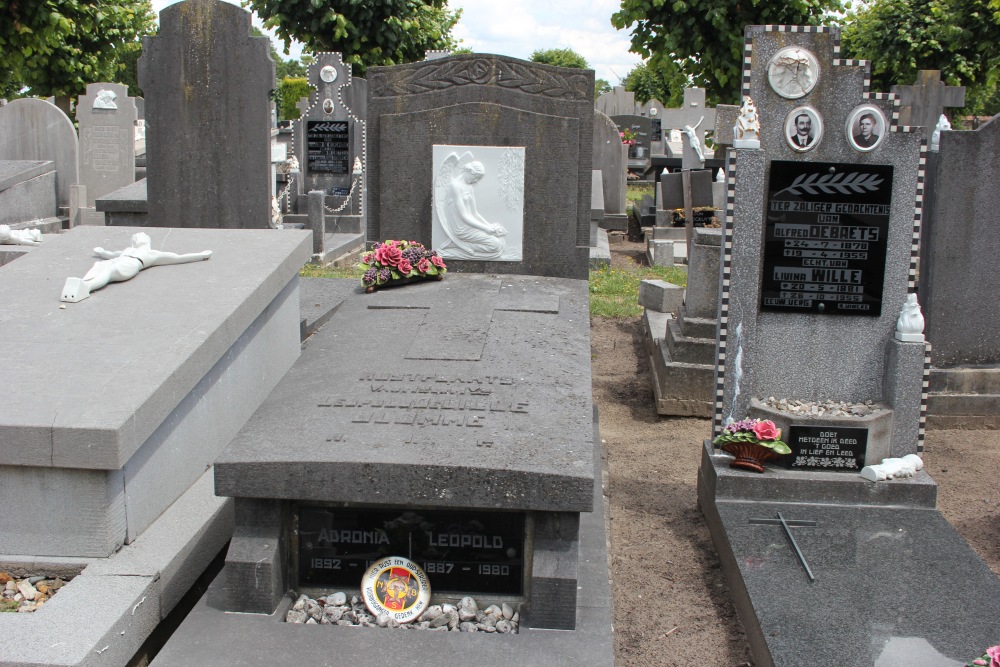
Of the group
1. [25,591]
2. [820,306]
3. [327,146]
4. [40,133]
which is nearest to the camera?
[25,591]

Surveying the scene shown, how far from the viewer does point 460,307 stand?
525 cm

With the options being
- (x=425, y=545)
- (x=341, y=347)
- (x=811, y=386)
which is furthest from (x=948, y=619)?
(x=341, y=347)

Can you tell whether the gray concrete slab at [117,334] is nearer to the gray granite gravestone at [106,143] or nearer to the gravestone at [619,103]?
the gray granite gravestone at [106,143]

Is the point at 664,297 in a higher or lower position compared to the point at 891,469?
higher

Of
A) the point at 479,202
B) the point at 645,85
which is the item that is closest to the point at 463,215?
the point at 479,202

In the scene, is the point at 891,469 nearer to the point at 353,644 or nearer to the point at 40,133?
the point at 353,644

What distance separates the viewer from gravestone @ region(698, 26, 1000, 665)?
4641mm

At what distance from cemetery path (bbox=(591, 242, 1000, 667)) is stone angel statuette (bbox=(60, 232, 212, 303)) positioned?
2.69 metres

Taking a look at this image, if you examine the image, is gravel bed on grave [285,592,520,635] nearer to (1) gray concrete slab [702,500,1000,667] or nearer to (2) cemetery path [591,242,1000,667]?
(2) cemetery path [591,242,1000,667]

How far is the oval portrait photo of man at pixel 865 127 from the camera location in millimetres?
4746

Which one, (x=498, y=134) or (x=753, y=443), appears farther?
(x=498, y=134)

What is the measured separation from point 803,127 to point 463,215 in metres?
2.23

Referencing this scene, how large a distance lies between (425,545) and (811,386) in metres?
2.51

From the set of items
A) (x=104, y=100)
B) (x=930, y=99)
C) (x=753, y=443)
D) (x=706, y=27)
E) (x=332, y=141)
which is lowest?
(x=753, y=443)
